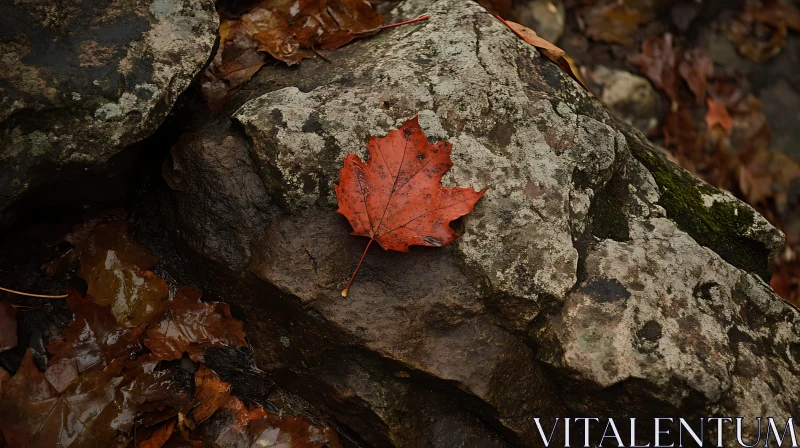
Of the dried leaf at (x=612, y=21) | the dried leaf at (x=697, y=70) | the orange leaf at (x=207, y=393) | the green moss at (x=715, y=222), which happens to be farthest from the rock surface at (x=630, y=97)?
the orange leaf at (x=207, y=393)

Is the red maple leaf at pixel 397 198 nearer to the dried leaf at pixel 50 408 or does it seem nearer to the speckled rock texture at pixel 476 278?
the speckled rock texture at pixel 476 278

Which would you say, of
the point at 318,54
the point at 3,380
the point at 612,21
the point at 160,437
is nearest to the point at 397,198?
the point at 318,54

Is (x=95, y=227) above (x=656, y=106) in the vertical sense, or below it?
above

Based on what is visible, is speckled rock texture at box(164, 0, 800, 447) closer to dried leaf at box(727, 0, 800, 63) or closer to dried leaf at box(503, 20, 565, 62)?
dried leaf at box(503, 20, 565, 62)

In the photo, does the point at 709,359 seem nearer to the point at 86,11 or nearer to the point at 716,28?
the point at 86,11

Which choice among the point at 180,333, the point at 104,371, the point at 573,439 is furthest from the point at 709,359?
the point at 104,371

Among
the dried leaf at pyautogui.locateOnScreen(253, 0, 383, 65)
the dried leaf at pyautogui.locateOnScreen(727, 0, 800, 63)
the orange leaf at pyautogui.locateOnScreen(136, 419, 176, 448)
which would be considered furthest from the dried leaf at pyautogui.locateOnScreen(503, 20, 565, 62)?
the dried leaf at pyautogui.locateOnScreen(727, 0, 800, 63)
